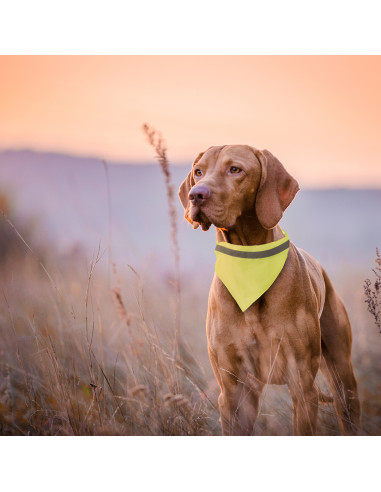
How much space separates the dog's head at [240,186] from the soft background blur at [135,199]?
448 millimetres

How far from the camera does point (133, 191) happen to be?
3711 mm

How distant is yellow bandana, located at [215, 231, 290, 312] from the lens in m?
3.21

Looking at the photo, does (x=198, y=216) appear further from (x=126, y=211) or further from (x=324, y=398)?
(x=324, y=398)

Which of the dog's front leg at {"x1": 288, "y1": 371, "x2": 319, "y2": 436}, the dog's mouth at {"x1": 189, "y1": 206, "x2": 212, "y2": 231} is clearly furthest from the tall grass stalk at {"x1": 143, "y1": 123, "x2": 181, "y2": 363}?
the dog's front leg at {"x1": 288, "y1": 371, "x2": 319, "y2": 436}

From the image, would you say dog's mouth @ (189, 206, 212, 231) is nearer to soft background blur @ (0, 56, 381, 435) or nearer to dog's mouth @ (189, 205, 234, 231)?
dog's mouth @ (189, 205, 234, 231)

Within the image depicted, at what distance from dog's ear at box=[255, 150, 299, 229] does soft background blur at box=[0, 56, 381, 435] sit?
45cm

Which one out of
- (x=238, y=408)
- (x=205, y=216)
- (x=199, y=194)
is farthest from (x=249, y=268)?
(x=238, y=408)

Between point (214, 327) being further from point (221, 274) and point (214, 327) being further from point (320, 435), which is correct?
point (320, 435)

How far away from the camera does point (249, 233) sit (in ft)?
10.8

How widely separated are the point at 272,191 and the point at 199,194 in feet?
1.53

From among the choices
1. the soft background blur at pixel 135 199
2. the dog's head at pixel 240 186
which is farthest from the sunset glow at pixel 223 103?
the dog's head at pixel 240 186

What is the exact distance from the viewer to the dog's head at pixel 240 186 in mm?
3042

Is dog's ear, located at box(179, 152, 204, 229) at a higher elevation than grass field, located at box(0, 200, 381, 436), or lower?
higher

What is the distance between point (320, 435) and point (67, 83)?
2768mm
